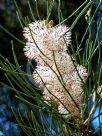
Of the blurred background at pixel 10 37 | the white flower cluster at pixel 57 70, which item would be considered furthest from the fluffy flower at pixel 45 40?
the blurred background at pixel 10 37

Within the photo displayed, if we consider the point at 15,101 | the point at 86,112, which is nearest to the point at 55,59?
the point at 86,112

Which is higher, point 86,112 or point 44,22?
point 44,22

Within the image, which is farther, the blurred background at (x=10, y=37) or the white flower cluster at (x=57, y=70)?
the blurred background at (x=10, y=37)

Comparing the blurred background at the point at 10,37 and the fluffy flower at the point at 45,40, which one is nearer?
the fluffy flower at the point at 45,40

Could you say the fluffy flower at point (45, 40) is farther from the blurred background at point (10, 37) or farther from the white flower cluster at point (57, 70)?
the blurred background at point (10, 37)

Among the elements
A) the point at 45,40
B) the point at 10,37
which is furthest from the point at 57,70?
the point at 10,37

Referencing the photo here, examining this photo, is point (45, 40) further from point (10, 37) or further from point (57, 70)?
point (10, 37)

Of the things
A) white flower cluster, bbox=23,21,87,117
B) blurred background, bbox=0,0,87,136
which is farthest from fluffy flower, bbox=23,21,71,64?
blurred background, bbox=0,0,87,136

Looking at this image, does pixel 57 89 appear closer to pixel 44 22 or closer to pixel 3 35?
pixel 44 22
